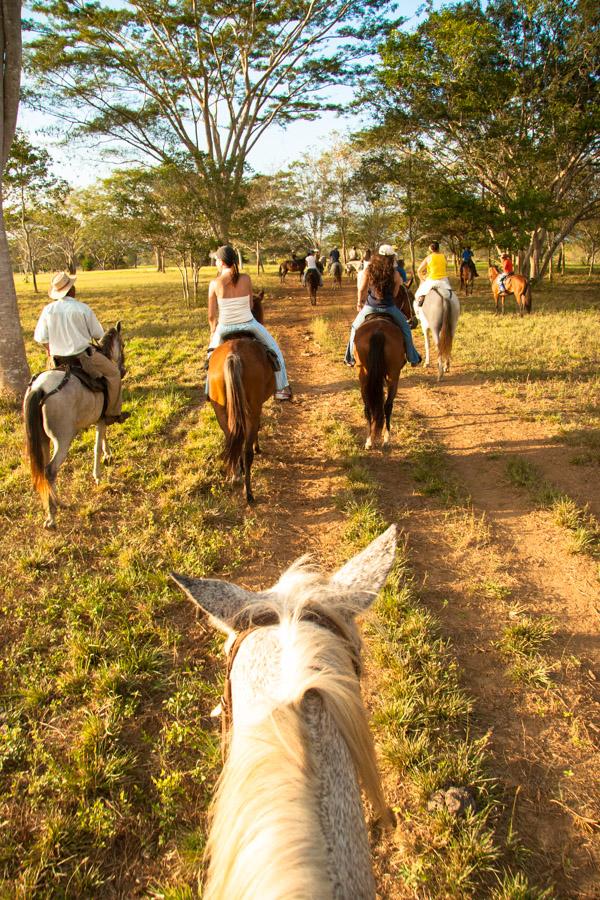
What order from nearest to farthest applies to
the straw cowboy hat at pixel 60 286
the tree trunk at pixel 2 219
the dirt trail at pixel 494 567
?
1. the dirt trail at pixel 494 567
2. the straw cowboy hat at pixel 60 286
3. the tree trunk at pixel 2 219

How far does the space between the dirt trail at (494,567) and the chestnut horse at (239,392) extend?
544mm

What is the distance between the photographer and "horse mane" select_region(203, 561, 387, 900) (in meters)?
0.81

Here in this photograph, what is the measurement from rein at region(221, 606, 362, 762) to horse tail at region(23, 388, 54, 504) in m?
3.93

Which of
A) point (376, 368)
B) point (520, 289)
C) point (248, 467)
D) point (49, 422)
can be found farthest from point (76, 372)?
→ point (520, 289)

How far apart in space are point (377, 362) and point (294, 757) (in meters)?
5.24

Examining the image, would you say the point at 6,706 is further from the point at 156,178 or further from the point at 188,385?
the point at 156,178

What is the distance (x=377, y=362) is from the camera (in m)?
5.80

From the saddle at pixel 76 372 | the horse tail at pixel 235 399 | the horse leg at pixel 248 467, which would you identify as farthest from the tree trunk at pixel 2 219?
the horse leg at pixel 248 467

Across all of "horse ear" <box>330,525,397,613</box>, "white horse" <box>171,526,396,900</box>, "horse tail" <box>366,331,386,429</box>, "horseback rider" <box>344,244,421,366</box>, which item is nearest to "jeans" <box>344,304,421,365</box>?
"horseback rider" <box>344,244,421,366</box>

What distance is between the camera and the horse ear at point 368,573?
1493mm

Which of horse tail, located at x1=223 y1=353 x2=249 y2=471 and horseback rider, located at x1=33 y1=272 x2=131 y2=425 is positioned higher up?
horseback rider, located at x1=33 y1=272 x2=131 y2=425

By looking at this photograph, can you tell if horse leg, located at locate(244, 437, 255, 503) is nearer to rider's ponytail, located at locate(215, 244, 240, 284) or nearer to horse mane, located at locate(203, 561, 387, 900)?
rider's ponytail, located at locate(215, 244, 240, 284)

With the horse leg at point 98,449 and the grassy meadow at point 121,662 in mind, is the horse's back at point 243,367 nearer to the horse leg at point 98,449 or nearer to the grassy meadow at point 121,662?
the grassy meadow at point 121,662

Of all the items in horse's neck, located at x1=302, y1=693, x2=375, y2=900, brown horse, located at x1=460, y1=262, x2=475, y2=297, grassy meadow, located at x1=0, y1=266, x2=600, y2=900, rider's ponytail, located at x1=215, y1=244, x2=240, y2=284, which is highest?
brown horse, located at x1=460, y1=262, x2=475, y2=297
